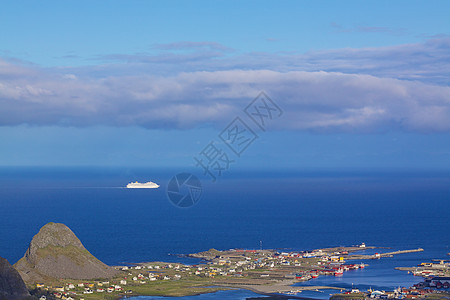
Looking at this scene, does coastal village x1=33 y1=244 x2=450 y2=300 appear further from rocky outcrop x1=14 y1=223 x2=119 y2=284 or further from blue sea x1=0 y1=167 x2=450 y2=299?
blue sea x1=0 y1=167 x2=450 y2=299

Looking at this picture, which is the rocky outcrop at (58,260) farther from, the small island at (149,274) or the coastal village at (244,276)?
the coastal village at (244,276)

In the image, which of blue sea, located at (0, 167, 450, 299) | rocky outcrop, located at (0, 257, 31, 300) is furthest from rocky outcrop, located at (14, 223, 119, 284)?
rocky outcrop, located at (0, 257, 31, 300)

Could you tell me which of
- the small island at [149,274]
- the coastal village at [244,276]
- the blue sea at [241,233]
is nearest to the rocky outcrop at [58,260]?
the small island at [149,274]

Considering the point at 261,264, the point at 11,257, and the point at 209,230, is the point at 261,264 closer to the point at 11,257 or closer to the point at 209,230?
the point at 11,257

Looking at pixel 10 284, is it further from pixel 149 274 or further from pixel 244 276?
pixel 244 276

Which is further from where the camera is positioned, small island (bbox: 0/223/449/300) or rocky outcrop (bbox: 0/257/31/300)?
small island (bbox: 0/223/449/300)

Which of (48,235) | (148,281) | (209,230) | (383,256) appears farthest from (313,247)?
(48,235)

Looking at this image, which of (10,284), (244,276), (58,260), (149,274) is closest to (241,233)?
(244,276)
